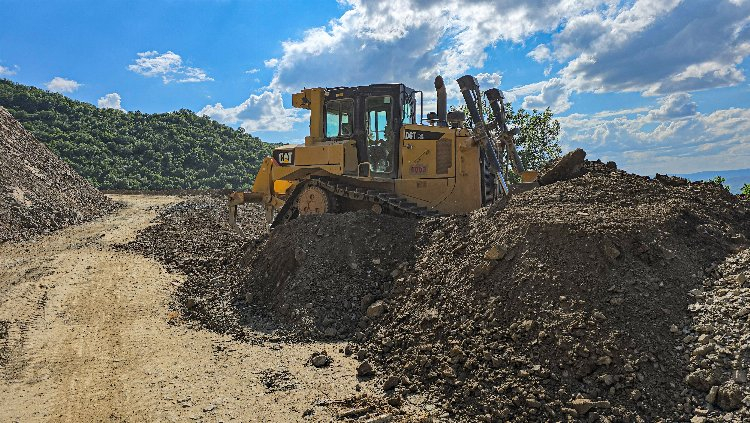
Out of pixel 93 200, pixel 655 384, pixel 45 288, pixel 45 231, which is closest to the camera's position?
pixel 655 384

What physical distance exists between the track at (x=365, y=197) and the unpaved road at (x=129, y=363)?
116 inches

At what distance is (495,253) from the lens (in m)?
6.87

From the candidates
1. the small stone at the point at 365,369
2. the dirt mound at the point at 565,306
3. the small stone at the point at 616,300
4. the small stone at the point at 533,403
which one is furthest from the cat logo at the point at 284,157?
the small stone at the point at 533,403

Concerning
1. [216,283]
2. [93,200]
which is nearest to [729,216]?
[216,283]

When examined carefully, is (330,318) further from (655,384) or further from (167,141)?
(167,141)

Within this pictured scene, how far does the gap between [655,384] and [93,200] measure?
2146cm

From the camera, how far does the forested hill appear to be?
43188 millimetres

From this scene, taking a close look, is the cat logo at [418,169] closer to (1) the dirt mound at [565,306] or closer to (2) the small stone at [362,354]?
(1) the dirt mound at [565,306]

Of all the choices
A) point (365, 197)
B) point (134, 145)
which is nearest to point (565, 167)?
point (365, 197)

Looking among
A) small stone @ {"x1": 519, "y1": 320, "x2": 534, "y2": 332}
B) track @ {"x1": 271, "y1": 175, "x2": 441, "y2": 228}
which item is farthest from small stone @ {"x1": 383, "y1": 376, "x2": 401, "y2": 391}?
track @ {"x1": 271, "y1": 175, "x2": 441, "y2": 228}

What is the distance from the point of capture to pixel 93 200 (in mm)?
21734

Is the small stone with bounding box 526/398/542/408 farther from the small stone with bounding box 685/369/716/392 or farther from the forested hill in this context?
the forested hill

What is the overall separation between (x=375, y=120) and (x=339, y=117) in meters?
0.86

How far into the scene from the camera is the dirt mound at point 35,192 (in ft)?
53.8
